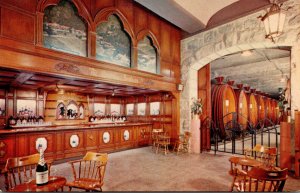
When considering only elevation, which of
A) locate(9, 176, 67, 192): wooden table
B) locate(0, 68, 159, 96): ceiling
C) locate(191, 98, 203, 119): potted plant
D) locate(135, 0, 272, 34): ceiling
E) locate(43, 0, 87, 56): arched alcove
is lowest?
locate(9, 176, 67, 192): wooden table

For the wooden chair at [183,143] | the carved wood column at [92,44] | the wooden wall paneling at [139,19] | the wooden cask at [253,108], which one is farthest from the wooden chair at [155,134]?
the wooden cask at [253,108]

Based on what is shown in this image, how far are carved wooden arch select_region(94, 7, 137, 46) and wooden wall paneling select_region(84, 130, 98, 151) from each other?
3.08 m

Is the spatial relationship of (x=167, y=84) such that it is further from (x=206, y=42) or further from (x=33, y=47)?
(x=33, y=47)

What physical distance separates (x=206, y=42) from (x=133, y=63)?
2.69 meters

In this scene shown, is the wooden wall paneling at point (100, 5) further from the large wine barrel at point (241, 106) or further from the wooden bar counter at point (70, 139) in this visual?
the large wine barrel at point (241, 106)

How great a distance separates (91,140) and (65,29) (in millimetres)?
3450

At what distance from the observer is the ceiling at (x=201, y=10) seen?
17.5 ft

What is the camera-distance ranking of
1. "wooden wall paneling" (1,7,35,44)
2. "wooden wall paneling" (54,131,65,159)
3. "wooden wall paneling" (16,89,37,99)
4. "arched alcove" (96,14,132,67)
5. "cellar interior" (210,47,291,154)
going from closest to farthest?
1. "wooden wall paneling" (1,7,35,44)
2. "arched alcove" (96,14,132,67)
3. "wooden wall paneling" (54,131,65,159)
4. "wooden wall paneling" (16,89,37,99)
5. "cellar interior" (210,47,291,154)

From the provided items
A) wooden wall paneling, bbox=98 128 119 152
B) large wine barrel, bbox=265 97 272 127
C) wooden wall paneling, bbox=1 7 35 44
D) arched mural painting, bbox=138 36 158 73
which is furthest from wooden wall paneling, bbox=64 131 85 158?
large wine barrel, bbox=265 97 272 127

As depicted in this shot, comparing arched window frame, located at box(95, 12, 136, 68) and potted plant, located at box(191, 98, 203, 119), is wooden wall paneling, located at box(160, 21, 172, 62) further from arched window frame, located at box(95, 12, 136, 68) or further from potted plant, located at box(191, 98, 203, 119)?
potted plant, located at box(191, 98, 203, 119)

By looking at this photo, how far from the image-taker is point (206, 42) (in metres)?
6.57

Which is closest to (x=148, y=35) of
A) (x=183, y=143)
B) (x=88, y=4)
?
(x=88, y=4)

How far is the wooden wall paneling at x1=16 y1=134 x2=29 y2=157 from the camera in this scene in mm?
4641

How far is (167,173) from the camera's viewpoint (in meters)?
4.41
